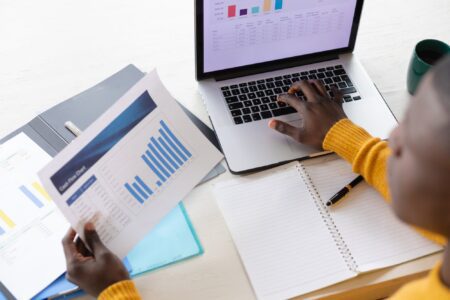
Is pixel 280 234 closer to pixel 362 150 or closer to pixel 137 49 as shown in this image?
pixel 362 150

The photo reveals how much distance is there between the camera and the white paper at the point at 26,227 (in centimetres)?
83

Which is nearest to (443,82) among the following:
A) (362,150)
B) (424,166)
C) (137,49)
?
A: (424,166)

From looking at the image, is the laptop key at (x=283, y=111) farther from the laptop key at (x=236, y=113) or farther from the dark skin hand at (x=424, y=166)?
the dark skin hand at (x=424, y=166)

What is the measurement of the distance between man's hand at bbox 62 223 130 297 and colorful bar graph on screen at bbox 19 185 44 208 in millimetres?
108

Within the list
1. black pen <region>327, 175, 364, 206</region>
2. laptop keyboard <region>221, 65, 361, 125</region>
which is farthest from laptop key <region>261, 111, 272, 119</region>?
black pen <region>327, 175, 364, 206</region>

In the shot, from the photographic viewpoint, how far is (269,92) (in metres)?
1.09

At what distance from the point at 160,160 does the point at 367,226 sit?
1.20 feet

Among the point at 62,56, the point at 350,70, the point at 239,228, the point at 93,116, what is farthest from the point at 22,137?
the point at 350,70

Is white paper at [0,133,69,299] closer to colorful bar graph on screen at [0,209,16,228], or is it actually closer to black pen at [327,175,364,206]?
colorful bar graph on screen at [0,209,16,228]

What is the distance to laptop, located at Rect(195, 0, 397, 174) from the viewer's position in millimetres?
1006

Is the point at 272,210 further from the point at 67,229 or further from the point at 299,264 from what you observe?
the point at 67,229

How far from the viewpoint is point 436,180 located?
1.78 ft

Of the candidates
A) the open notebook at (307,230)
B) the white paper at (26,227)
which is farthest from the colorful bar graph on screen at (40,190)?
the open notebook at (307,230)

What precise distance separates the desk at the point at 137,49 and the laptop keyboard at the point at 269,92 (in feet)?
0.23
